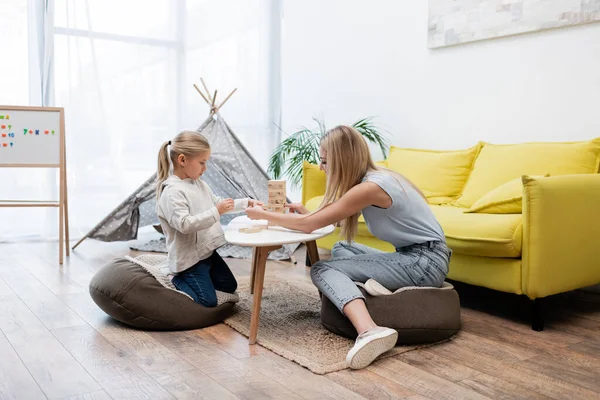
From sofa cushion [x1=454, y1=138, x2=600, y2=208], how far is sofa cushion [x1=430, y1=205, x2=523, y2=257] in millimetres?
435

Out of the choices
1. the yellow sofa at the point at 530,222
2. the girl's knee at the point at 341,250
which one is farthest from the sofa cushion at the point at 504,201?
the girl's knee at the point at 341,250

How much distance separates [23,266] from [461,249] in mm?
2449

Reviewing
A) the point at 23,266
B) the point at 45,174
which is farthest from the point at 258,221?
the point at 45,174

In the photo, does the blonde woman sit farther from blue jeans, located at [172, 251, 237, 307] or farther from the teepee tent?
the teepee tent

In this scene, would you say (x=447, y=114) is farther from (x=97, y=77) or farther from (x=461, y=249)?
(x=97, y=77)

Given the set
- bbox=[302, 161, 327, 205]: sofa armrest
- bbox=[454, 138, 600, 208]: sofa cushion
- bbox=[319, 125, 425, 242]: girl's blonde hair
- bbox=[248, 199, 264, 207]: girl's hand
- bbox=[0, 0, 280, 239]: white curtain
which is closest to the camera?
bbox=[319, 125, 425, 242]: girl's blonde hair

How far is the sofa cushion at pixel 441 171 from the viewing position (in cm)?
352

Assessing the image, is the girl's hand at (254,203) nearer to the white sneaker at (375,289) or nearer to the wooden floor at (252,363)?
the wooden floor at (252,363)

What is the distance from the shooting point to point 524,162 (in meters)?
3.16

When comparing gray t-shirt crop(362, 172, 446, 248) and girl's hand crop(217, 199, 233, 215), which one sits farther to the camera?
girl's hand crop(217, 199, 233, 215)

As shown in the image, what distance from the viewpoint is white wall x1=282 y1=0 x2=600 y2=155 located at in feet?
10.9

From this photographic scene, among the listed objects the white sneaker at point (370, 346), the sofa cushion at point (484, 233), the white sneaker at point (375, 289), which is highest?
the sofa cushion at point (484, 233)

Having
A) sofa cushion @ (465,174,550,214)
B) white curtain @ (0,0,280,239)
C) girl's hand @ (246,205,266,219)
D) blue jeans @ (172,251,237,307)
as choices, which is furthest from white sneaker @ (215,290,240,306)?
white curtain @ (0,0,280,239)

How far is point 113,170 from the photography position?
482 cm
